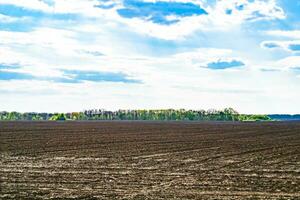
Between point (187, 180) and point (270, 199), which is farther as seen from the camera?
point (187, 180)

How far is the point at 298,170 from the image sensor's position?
68.4ft

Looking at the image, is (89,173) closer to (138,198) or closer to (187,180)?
(187,180)

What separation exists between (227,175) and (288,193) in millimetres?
4196

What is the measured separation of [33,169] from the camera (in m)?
21.1

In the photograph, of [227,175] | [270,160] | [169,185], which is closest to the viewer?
[169,185]

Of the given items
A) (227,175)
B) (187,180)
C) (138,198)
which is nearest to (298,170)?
(227,175)

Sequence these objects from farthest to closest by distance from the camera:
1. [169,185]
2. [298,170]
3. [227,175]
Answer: [298,170]
[227,175]
[169,185]

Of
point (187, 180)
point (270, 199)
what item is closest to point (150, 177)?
point (187, 180)

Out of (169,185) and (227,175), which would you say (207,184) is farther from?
(227,175)

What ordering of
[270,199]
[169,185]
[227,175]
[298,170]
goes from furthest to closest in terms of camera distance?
1. [298,170]
2. [227,175]
3. [169,185]
4. [270,199]

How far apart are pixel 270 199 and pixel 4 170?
37.0 ft

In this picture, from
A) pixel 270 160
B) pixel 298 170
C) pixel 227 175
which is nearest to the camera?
pixel 227 175

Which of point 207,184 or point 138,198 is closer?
point 138,198

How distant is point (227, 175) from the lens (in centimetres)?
1914
